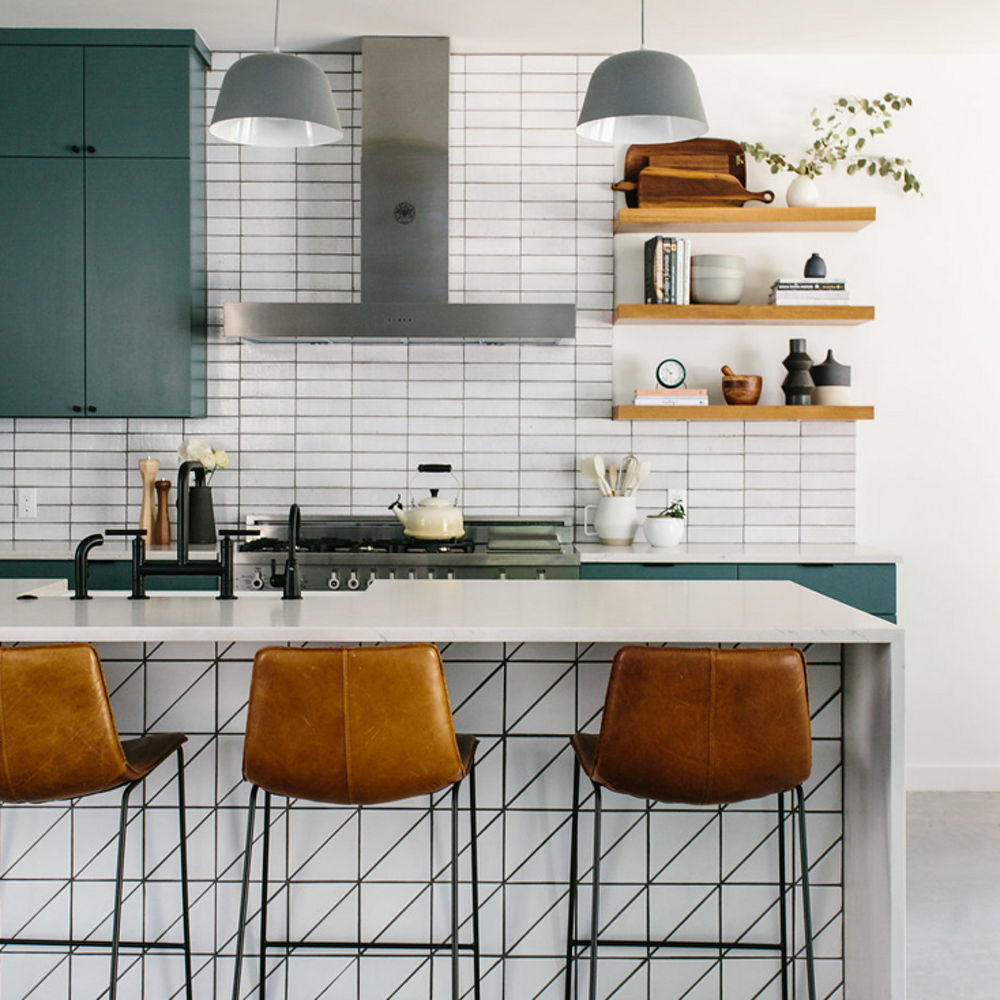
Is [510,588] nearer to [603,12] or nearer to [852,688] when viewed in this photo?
[852,688]

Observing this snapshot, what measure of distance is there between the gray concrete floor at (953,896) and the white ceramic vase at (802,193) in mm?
2327

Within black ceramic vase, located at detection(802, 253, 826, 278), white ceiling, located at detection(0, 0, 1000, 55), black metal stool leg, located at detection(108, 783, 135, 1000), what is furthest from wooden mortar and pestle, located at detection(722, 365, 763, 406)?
black metal stool leg, located at detection(108, 783, 135, 1000)

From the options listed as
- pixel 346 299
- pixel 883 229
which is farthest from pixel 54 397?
pixel 883 229

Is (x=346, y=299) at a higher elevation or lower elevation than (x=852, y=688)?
higher

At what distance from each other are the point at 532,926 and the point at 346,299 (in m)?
2.67

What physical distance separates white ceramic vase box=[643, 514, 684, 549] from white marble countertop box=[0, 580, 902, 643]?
1252mm

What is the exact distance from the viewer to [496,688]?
7.22 feet

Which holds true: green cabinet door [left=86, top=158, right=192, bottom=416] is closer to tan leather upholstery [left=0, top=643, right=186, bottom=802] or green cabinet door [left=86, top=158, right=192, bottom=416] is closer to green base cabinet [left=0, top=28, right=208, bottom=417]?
green base cabinet [left=0, top=28, right=208, bottom=417]

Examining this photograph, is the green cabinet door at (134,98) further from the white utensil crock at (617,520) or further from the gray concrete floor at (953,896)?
the gray concrete floor at (953,896)

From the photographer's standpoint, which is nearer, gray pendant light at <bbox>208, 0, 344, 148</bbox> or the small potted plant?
gray pendant light at <bbox>208, 0, 344, 148</bbox>

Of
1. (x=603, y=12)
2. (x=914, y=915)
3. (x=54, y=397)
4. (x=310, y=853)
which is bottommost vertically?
(x=914, y=915)

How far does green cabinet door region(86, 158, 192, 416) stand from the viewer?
3785 mm

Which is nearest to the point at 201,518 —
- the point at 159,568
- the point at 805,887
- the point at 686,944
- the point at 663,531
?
the point at 159,568

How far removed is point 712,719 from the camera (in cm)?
180
